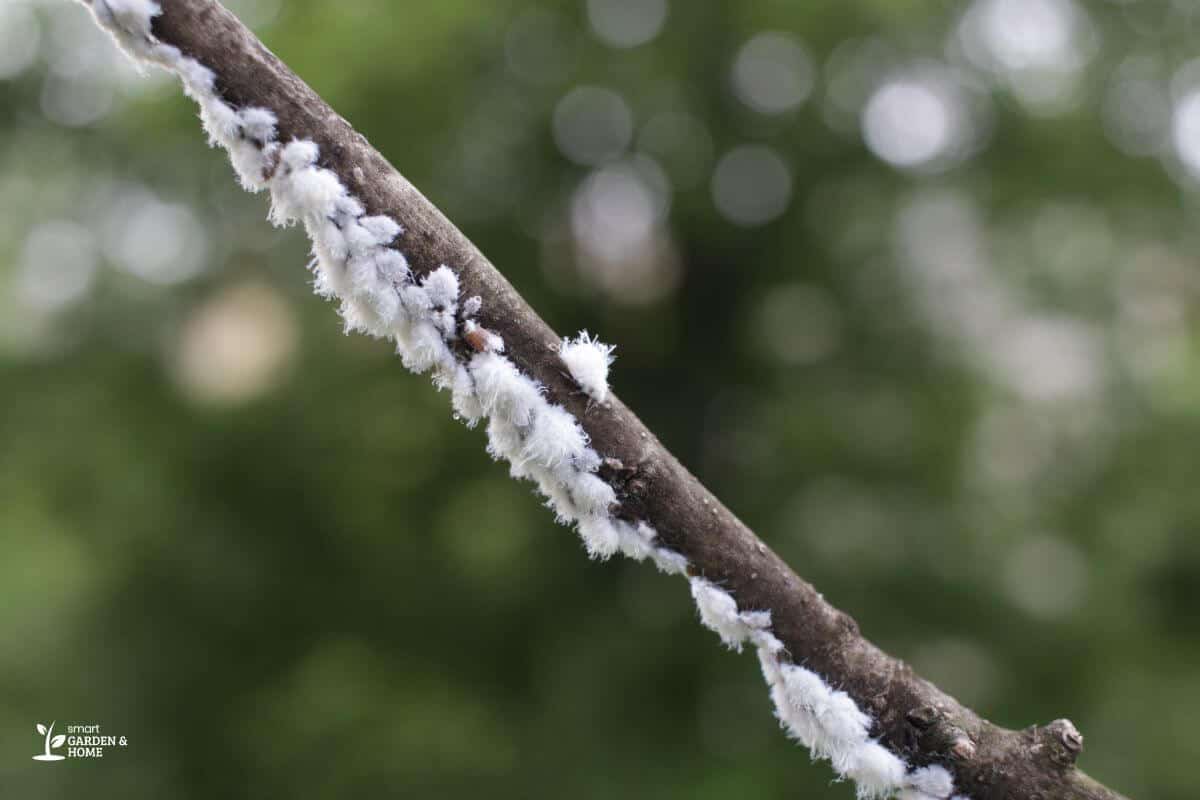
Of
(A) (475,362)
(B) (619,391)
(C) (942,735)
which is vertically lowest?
(C) (942,735)

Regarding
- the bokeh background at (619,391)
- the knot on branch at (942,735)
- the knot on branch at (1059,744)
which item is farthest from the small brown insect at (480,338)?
the bokeh background at (619,391)

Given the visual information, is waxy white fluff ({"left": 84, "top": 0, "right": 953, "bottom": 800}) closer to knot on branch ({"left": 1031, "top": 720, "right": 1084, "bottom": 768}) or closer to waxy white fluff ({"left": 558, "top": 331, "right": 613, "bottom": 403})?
waxy white fluff ({"left": 558, "top": 331, "right": 613, "bottom": 403})

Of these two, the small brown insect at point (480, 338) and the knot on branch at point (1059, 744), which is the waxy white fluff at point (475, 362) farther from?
the knot on branch at point (1059, 744)

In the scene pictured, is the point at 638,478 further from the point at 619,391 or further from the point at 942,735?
the point at 619,391

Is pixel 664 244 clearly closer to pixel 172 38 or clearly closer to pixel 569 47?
pixel 569 47

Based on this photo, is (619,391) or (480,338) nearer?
(480,338)

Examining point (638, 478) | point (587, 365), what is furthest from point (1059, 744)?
point (587, 365)

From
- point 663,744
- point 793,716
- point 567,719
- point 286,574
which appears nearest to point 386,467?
point 286,574
